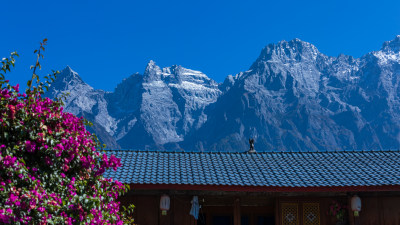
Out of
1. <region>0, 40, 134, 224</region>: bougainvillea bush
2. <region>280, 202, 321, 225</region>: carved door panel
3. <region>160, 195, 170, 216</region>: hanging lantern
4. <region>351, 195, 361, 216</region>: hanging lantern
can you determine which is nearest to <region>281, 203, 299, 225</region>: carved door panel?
<region>280, 202, 321, 225</region>: carved door panel

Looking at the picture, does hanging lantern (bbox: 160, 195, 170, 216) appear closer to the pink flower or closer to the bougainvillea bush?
the bougainvillea bush

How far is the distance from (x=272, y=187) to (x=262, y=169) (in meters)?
1.83

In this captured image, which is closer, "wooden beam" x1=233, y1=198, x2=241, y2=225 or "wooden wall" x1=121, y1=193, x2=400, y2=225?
"wooden wall" x1=121, y1=193, x2=400, y2=225

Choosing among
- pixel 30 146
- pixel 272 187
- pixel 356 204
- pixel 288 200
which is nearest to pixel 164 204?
pixel 272 187

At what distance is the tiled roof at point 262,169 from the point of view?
1518 centimetres

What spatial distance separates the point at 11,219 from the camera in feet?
23.6

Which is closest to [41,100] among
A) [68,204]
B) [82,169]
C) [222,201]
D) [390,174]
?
[82,169]

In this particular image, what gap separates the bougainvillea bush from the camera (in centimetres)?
743

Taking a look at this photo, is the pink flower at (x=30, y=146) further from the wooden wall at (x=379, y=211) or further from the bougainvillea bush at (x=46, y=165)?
the wooden wall at (x=379, y=211)

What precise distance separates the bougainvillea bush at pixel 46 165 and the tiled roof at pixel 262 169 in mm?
6153

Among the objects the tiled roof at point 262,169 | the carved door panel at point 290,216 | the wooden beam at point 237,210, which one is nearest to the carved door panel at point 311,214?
the carved door panel at point 290,216

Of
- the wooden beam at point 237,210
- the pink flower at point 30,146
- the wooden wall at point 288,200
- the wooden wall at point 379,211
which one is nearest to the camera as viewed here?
the pink flower at point 30,146

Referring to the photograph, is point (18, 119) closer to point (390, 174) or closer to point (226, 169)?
point (226, 169)

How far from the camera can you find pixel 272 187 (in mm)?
14984
